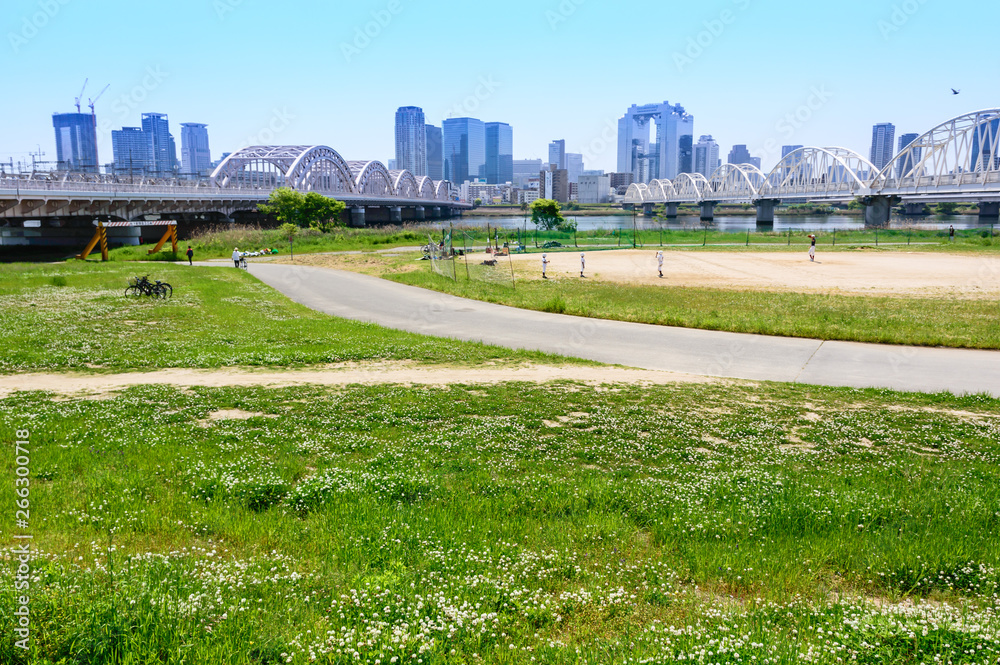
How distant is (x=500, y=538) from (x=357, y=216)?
127986 millimetres

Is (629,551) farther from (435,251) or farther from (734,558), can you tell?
(435,251)

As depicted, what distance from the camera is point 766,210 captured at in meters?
150

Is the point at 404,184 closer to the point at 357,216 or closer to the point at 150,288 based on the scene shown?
the point at 357,216

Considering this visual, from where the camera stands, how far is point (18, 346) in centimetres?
1700

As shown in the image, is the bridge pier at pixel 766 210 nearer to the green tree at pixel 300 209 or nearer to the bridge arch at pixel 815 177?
the bridge arch at pixel 815 177

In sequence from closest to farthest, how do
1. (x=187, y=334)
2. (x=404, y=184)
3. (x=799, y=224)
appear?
(x=187, y=334) < (x=799, y=224) < (x=404, y=184)

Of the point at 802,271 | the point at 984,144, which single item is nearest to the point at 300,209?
the point at 802,271

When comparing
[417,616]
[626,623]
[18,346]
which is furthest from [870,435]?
[18,346]

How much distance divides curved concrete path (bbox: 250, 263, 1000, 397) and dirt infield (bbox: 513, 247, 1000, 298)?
1434cm

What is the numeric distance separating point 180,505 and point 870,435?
9514mm

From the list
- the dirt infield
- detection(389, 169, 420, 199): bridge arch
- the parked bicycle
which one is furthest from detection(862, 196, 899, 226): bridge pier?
the parked bicycle

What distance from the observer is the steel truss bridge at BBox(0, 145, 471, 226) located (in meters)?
53.0

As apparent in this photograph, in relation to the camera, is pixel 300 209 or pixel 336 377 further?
pixel 300 209

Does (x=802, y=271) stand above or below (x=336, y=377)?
above
